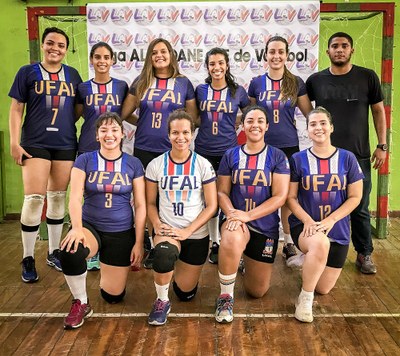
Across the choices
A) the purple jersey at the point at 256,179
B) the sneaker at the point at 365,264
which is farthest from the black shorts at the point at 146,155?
the sneaker at the point at 365,264

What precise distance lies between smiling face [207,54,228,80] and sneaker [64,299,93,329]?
1.76 m

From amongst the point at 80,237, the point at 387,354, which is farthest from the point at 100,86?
the point at 387,354

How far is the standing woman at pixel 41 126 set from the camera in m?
3.24

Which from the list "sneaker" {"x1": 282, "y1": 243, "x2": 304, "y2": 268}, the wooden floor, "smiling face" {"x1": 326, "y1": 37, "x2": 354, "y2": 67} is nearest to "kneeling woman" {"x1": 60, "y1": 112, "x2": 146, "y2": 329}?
the wooden floor

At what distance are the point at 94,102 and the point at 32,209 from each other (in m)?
0.86

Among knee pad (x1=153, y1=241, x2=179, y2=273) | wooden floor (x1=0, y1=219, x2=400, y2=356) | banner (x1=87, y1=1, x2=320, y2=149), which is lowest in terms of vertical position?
wooden floor (x1=0, y1=219, x2=400, y2=356)

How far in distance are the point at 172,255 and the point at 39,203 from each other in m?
1.26

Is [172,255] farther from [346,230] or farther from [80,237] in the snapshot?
[346,230]

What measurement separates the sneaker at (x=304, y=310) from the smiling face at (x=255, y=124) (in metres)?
0.94

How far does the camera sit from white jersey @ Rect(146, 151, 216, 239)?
2730 millimetres

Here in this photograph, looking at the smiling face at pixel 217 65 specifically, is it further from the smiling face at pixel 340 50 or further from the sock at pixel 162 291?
the sock at pixel 162 291

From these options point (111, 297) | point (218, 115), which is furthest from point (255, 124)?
point (111, 297)

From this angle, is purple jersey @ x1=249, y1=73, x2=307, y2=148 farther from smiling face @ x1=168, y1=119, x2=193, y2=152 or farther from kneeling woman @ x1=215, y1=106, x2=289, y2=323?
smiling face @ x1=168, y1=119, x2=193, y2=152

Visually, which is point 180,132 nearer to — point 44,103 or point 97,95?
point 97,95
